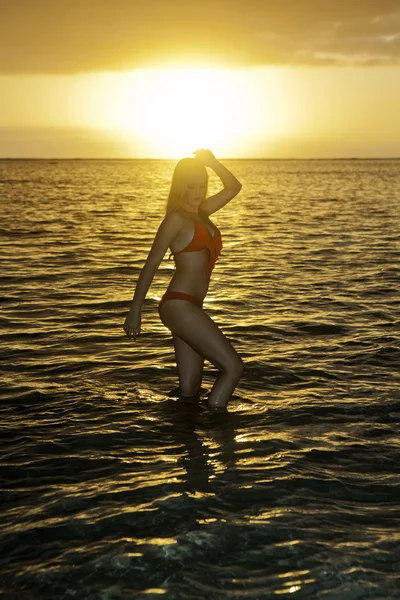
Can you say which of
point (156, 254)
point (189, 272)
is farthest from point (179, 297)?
point (156, 254)

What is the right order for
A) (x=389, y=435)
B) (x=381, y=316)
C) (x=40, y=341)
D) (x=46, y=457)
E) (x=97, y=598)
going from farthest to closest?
(x=381, y=316) < (x=40, y=341) < (x=389, y=435) < (x=46, y=457) < (x=97, y=598)

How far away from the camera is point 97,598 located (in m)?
4.39

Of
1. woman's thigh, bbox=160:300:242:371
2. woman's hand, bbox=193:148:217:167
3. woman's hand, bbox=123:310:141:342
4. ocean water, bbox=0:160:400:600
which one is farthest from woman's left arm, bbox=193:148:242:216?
ocean water, bbox=0:160:400:600

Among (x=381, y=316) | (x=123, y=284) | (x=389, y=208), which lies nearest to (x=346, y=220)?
(x=389, y=208)

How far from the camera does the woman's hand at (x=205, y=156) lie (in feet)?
23.3

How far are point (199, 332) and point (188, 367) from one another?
0.75 meters

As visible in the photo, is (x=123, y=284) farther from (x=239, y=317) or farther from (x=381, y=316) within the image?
(x=381, y=316)

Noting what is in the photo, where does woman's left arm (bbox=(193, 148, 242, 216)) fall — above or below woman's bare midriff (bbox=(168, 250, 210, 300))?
above

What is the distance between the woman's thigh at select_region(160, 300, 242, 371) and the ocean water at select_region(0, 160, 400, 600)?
69cm

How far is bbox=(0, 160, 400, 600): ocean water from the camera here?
15.4ft

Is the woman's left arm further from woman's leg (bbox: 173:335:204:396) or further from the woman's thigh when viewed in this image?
woman's leg (bbox: 173:335:204:396)

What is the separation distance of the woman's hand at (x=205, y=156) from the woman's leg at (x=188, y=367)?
1651mm

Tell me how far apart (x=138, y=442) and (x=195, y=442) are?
51 centimetres

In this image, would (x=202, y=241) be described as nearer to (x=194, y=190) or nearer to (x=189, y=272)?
(x=189, y=272)
